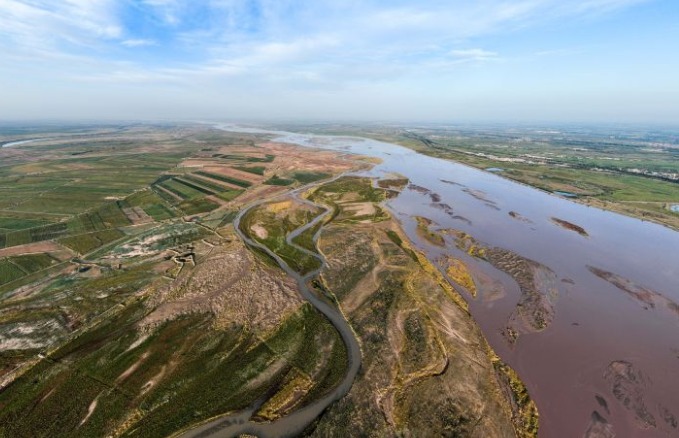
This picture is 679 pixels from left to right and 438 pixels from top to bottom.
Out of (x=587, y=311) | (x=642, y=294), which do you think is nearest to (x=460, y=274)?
(x=587, y=311)

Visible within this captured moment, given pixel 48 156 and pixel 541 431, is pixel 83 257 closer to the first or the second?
pixel 541 431

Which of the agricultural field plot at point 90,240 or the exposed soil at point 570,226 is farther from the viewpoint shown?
the exposed soil at point 570,226

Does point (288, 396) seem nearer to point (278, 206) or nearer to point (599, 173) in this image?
point (278, 206)

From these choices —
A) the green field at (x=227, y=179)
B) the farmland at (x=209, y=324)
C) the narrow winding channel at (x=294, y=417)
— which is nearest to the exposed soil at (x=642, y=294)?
the farmland at (x=209, y=324)

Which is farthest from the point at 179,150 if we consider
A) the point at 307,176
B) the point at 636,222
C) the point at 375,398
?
the point at 636,222

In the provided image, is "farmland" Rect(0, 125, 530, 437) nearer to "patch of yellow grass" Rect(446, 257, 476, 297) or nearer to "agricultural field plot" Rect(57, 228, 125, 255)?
"agricultural field plot" Rect(57, 228, 125, 255)

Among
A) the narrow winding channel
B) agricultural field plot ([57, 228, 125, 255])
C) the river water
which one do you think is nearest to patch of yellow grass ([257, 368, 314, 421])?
the narrow winding channel

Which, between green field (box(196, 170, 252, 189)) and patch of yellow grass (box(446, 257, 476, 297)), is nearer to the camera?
patch of yellow grass (box(446, 257, 476, 297))

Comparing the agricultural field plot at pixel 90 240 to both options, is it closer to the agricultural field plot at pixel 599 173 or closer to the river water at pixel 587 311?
the river water at pixel 587 311
